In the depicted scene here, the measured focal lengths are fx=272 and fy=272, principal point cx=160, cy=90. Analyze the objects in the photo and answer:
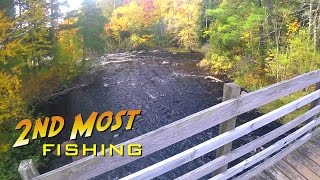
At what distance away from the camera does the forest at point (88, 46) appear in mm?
10688

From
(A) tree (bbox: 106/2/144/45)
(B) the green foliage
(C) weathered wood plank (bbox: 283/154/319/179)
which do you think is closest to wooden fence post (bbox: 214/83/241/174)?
(C) weathered wood plank (bbox: 283/154/319/179)

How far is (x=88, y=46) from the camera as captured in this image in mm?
21453

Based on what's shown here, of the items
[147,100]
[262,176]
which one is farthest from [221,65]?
[262,176]

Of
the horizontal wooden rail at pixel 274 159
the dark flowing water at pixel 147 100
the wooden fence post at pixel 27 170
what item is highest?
the wooden fence post at pixel 27 170

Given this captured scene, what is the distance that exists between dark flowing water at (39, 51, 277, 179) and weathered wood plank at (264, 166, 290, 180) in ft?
17.5

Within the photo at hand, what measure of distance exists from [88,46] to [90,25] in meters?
1.63

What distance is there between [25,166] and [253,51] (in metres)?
17.5

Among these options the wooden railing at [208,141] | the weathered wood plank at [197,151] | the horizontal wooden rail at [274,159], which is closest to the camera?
the wooden railing at [208,141]

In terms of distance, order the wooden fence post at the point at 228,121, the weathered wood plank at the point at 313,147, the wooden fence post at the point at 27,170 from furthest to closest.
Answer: the weathered wood plank at the point at 313,147, the wooden fence post at the point at 228,121, the wooden fence post at the point at 27,170

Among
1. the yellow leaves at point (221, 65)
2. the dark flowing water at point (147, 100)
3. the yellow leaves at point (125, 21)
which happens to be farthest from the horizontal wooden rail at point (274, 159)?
the yellow leaves at point (125, 21)

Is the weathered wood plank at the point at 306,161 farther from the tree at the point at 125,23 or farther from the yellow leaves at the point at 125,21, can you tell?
the yellow leaves at the point at 125,21

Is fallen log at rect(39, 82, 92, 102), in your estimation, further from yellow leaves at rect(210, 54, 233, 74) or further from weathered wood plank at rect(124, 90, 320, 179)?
weathered wood plank at rect(124, 90, 320, 179)

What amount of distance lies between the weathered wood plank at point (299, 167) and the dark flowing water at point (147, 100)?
17.2 ft

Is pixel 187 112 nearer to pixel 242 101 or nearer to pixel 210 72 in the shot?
pixel 210 72
